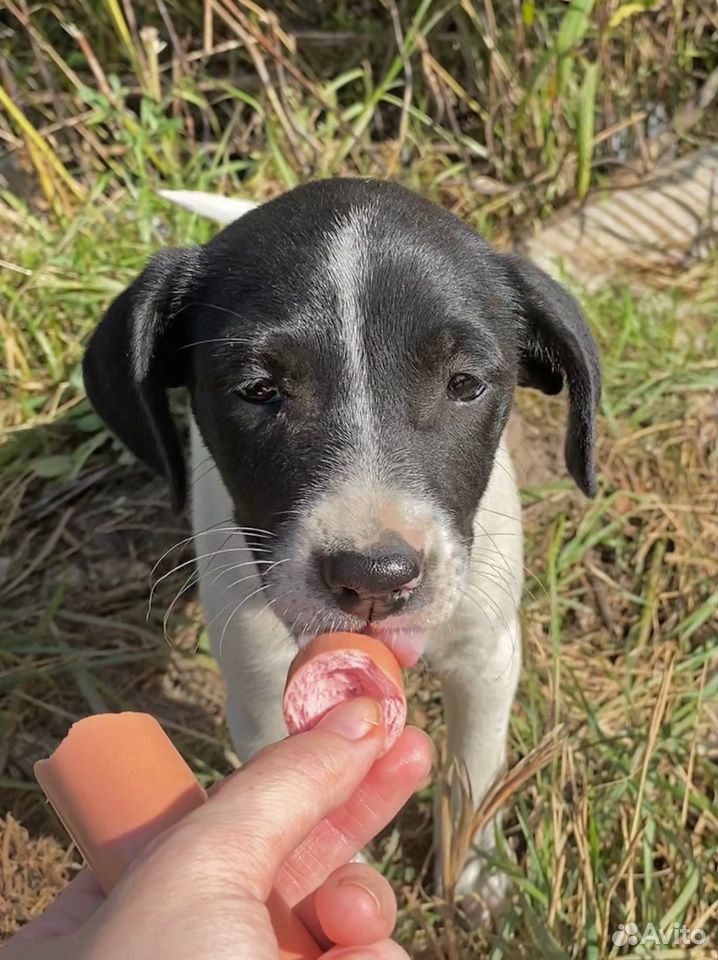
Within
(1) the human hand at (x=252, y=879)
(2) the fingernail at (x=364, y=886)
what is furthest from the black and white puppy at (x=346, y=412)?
(2) the fingernail at (x=364, y=886)

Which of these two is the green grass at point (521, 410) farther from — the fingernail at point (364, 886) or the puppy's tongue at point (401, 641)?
the fingernail at point (364, 886)

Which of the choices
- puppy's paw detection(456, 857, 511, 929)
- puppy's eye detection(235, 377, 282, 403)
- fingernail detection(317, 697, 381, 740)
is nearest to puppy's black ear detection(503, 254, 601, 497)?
puppy's eye detection(235, 377, 282, 403)

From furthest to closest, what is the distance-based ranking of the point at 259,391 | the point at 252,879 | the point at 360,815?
the point at 259,391, the point at 360,815, the point at 252,879

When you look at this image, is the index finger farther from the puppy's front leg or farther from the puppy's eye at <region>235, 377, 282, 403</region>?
the puppy's eye at <region>235, 377, 282, 403</region>

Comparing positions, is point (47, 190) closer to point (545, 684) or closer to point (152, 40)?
point (152, 40)

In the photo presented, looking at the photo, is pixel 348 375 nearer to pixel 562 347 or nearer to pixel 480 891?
pixel 562 347

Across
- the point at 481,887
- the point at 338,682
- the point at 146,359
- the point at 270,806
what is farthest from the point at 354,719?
the point at 481,887
